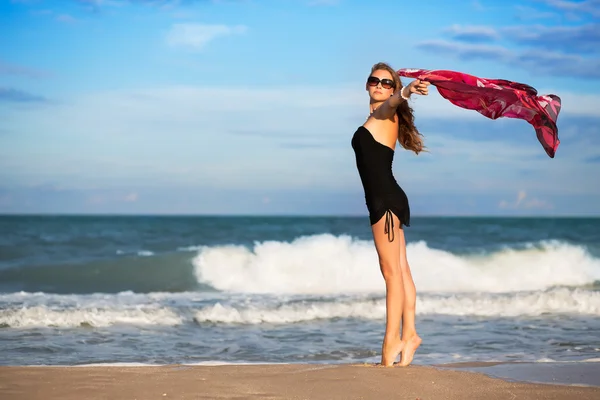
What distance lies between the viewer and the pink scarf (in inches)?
206

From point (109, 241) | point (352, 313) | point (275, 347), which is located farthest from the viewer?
point (109, 241)

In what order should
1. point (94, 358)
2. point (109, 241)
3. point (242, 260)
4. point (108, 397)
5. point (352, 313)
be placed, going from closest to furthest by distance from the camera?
1. point (108, 397)
2. point (94, 358)
3. point (352, 313)
4. point (242, 260)
5. point (109, 241)

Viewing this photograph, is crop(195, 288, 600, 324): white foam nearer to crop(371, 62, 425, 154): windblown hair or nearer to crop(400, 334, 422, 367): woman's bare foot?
crop(400, 334, 422, 367): woman's bare foot

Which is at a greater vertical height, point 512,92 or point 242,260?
point 512,92

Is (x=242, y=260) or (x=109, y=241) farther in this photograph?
(x=109, y=241)

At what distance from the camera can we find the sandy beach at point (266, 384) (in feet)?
15.3

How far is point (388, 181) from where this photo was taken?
5.48 m

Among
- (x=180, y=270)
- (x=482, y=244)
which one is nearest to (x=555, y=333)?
(x=180, y=270)

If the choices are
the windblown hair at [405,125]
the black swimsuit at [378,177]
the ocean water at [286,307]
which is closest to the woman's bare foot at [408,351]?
the black swimsuit at [378,177]

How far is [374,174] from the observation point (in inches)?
215

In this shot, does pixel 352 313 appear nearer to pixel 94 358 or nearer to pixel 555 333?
pixel 555 333

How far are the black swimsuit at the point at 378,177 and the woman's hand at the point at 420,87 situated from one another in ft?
2.00

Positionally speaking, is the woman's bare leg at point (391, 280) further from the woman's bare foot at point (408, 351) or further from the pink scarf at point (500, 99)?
the pink scarf at point (500, 99)

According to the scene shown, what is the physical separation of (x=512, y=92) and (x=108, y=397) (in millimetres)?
3343
